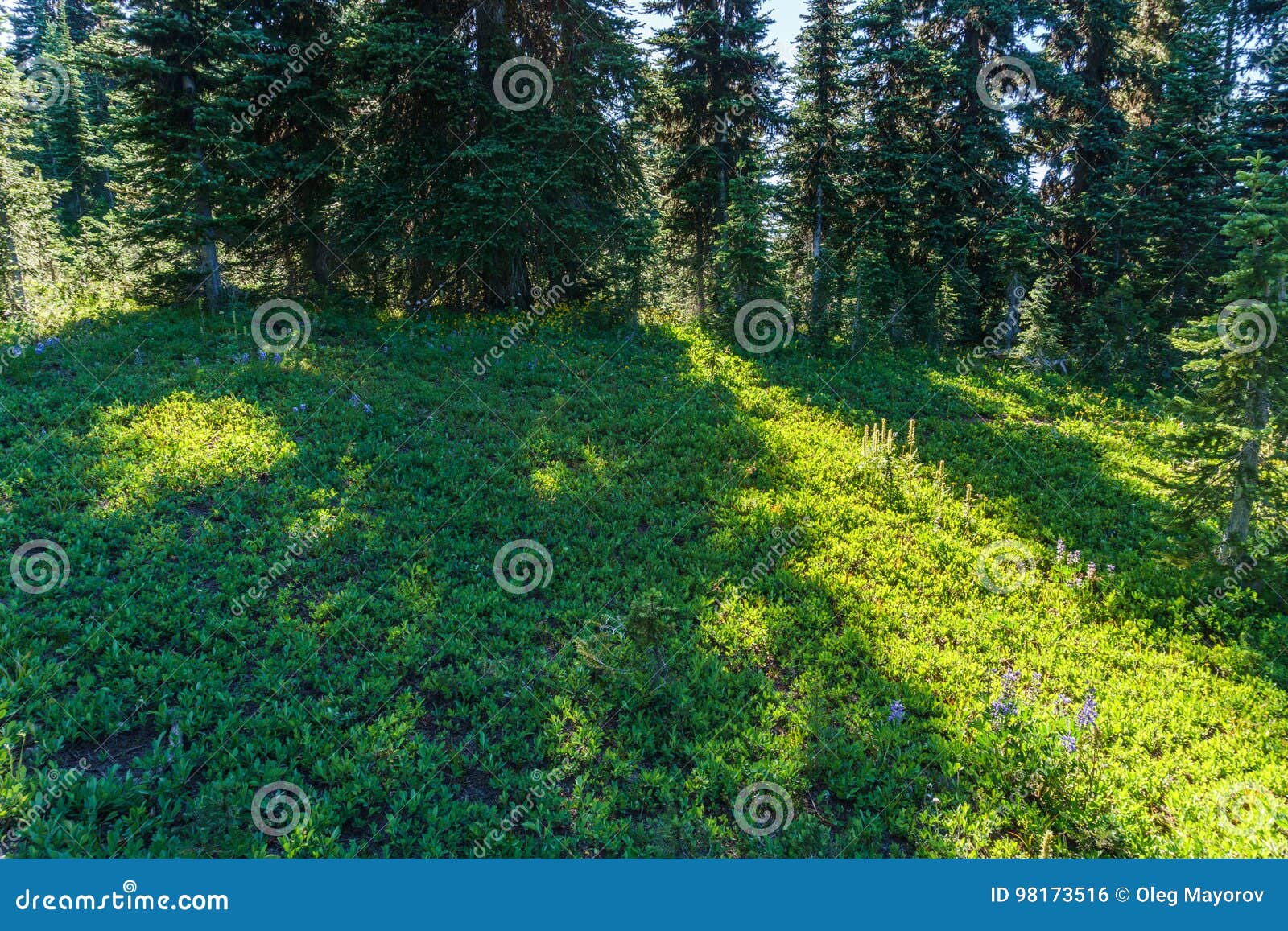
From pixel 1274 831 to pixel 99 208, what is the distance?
4239cm

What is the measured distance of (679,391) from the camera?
1270 centimetres

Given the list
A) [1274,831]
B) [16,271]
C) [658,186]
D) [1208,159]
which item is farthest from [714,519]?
[1208,159]

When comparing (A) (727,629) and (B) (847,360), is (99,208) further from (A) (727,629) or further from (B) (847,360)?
(A) (727,629)

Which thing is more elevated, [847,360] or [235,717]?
[847,360]

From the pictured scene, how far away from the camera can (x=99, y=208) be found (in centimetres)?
2923
